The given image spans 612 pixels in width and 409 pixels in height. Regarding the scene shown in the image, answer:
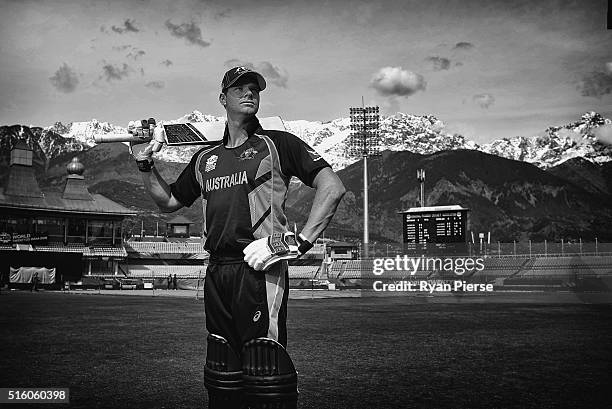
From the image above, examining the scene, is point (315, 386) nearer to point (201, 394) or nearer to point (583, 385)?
point (201, 394)

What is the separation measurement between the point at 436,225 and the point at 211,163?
125 feet

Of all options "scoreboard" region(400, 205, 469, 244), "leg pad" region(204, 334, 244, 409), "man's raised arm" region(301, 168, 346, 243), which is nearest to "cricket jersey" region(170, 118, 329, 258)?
"man's raised arm" region(301, 168, 346, 243)

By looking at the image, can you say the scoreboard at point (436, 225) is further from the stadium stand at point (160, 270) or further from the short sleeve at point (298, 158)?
the short sleeve at point (298, 158)

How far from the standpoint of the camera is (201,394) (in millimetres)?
7234

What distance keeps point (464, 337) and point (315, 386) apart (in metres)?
7.50

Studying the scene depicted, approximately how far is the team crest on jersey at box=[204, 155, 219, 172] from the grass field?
3.49 meters

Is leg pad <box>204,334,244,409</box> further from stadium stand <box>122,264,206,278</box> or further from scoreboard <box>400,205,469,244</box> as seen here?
stadium stand <box>122,264,206,278</box>

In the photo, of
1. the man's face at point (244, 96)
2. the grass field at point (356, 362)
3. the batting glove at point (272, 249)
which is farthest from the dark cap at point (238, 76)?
the grass field at point (356, 362)

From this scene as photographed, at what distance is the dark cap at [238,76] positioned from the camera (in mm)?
3967

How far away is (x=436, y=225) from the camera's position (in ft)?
135

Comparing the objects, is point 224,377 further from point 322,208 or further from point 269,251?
point 322,208

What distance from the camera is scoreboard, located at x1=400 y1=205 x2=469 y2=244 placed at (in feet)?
132

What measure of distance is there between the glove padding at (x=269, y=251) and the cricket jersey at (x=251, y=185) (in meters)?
0.20

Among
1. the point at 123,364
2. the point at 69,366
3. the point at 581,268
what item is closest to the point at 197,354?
the point at 123,364
